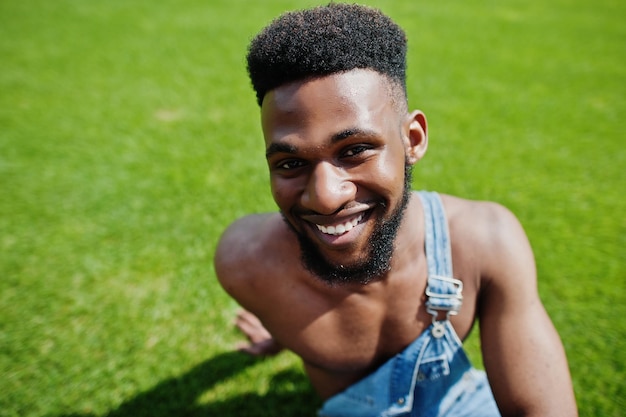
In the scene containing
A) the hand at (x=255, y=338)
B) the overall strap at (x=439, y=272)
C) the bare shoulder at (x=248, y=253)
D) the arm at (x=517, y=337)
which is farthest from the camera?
the hand at (x=255, y=338)

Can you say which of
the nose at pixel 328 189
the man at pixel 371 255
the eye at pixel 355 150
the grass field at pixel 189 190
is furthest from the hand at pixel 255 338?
the eye at pixel 355 150

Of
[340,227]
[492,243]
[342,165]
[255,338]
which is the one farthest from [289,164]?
[255,338]

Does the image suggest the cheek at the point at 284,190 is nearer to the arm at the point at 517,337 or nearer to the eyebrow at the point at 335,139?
the eyebrow at the point at 335,139

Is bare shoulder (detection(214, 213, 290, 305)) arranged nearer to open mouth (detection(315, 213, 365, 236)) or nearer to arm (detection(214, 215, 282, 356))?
arm (detection(214, 215, 282, 356))

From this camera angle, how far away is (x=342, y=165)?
1.59 meters

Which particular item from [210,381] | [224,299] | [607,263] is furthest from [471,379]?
[607,263]

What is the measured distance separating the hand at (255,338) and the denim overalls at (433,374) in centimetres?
72

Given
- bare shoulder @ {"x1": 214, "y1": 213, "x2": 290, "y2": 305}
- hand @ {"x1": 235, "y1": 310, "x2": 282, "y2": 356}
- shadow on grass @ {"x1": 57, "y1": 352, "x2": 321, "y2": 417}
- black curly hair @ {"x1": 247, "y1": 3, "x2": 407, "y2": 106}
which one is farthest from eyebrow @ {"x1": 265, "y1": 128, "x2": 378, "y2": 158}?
shadow on grass @ {"x1": 57, "y1": 352, "x2": 321, "y2": 417}

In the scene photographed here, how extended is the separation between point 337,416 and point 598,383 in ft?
5.97

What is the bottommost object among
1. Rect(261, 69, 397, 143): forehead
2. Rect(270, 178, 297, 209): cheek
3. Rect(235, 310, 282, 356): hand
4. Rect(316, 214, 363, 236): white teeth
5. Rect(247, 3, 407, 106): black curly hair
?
Rect(235, 310, 282, 356): hand

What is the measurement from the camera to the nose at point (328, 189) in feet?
5.03

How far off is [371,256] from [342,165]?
0.41 meters

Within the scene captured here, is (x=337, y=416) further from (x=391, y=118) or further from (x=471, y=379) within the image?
(x=391, y=118)

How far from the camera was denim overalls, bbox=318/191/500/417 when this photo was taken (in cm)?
193
